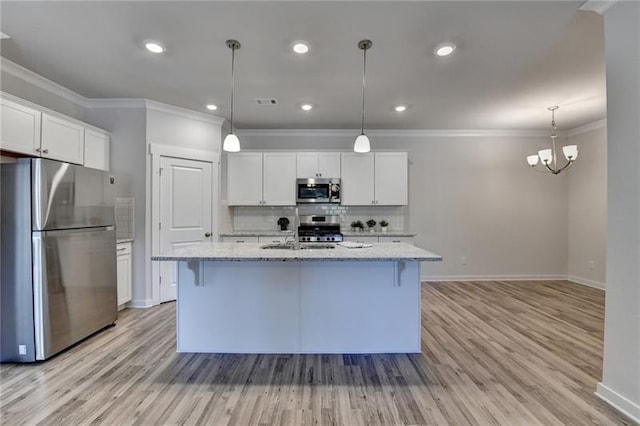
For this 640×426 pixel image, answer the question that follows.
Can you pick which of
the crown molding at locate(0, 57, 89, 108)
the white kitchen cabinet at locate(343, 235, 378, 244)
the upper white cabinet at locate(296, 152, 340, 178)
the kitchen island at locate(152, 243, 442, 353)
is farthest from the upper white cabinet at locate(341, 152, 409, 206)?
the crown molding at locate(0, 57, 89, 108)

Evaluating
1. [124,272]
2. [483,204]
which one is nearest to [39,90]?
[124,272]

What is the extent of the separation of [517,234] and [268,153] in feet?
14.9

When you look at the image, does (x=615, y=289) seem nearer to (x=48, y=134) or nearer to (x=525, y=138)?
(x=525, y=138)

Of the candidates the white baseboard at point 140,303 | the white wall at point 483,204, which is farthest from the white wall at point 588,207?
the white baseboard at point 140,303

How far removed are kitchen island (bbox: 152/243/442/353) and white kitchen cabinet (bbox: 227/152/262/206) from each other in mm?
2396

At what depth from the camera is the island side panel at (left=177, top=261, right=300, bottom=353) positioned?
263 centimetres

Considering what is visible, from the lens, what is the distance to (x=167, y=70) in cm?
299

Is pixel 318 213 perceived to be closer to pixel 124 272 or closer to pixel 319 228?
pixel 319 228

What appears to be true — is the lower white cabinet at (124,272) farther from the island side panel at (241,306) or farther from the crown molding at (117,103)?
the crown molding at (117,103)

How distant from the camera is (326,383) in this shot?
2191 millimetres

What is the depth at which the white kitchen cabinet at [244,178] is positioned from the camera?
492cm

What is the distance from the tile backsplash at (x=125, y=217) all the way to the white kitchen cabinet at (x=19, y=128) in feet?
3.48

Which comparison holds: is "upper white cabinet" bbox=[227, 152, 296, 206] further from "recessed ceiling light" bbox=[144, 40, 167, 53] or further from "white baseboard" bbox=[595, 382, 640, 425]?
"white baseboard" bbox=[595, 382, 640, 425]

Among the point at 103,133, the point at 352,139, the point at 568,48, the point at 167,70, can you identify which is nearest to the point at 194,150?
the point at 103,133
